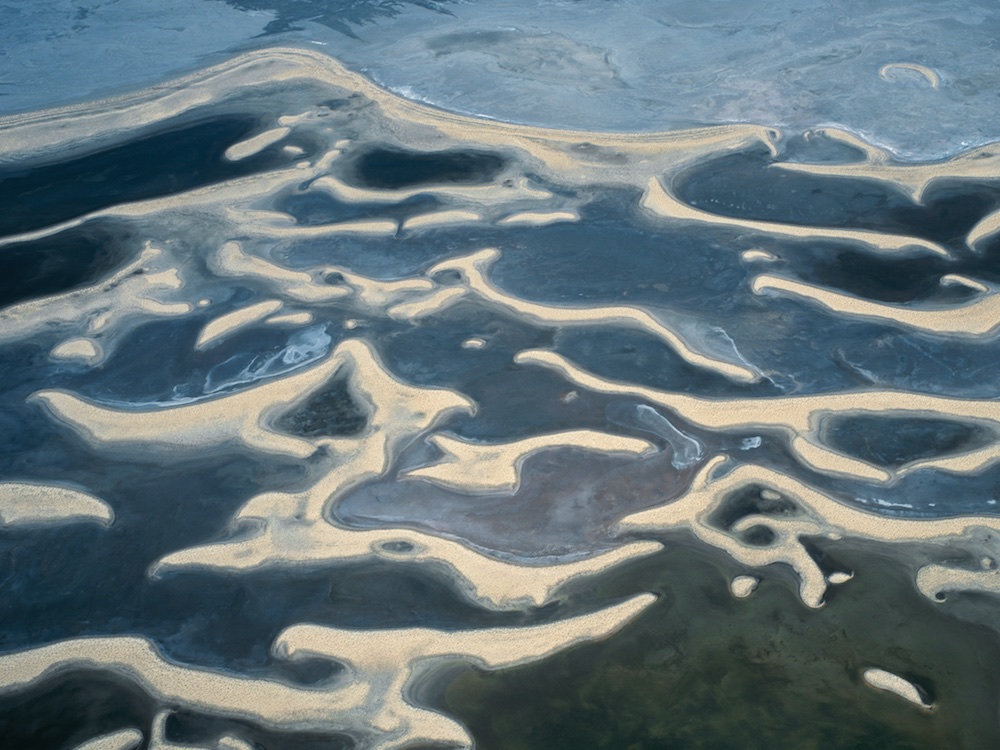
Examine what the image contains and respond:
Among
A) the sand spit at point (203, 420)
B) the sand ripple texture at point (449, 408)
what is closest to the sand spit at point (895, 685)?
the sand ripple texture at point (449, 408)

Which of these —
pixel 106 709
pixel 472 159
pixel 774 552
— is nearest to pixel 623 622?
pixel 774 552

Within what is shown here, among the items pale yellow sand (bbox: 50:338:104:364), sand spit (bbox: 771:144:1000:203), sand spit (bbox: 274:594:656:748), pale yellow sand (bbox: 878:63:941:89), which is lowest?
sand spit (bbox: 274:594:656:748)

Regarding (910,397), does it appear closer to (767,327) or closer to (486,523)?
(767,327)

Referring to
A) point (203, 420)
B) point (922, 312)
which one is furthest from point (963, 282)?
point (203, 420)

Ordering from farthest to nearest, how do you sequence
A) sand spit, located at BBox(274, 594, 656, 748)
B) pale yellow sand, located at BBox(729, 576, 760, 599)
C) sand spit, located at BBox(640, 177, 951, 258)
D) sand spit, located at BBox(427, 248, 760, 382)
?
1. sand spit, located at BBox(640, 177, 951, 258)
2. sand spit, located at BBox(427, 248, 760, 382)
3. pale yellow sand, located at BBox(729, 576, 760, 599)
4. sand spit, located at BBox(274, 594, 656, 748)

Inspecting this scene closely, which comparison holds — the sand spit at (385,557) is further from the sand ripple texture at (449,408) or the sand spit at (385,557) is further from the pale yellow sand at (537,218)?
the pale yellow sand at (537,218)

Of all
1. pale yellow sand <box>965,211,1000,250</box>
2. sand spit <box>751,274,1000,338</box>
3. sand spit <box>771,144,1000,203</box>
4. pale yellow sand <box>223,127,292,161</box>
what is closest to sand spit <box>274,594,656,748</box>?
sand spit <box>751,274,1000,338</box>

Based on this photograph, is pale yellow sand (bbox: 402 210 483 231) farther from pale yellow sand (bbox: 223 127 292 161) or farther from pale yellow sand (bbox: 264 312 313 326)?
pale yellow sand (bbox: 223 127 292 161)
